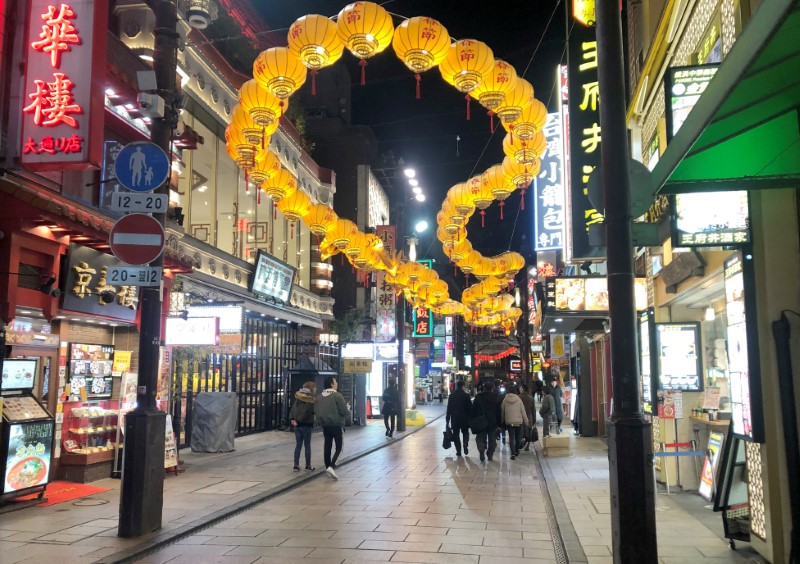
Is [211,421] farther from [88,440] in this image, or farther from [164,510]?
[164,510]

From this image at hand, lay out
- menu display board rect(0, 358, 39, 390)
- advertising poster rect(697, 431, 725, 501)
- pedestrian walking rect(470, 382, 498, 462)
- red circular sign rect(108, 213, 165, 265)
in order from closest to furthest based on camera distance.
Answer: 1. red circular sign rect(108, 213, 165, 265)
2. advertising poster rect(697, 431, 725, 501)
3. menu display board rect(0, 358, 39, 390)
4. pedestrian walking rect(470, 382, 498, 462)

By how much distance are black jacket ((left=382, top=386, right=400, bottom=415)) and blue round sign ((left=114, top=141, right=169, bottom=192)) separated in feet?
53.9

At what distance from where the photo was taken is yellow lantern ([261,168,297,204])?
1489 cm

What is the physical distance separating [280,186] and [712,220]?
31.8 feet

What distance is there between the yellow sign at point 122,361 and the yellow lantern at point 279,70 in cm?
634

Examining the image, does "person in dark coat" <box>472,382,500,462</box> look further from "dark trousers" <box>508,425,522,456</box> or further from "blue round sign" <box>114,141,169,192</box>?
"blue round sign" <box>114,141,169,192</box>

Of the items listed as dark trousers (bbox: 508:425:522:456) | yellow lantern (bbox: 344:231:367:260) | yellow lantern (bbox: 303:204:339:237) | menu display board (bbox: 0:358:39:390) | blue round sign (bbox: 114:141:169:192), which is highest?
yellow lantern (bbox: 303:204:339:237)

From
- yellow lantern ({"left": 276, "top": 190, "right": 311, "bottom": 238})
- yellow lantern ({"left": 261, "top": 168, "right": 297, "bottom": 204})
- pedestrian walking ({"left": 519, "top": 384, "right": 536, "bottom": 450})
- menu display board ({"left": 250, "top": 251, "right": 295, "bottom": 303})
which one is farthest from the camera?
menu display board ({"left": 250, "top": 251, "right": 295, "bottom": 303})

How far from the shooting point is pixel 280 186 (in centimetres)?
1509

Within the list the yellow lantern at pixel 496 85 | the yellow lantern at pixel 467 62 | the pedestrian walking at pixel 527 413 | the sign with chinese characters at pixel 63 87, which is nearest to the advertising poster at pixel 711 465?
the yellow lantern at pixel 496 85

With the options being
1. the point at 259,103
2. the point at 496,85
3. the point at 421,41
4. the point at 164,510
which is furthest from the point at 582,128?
the point at 164,510

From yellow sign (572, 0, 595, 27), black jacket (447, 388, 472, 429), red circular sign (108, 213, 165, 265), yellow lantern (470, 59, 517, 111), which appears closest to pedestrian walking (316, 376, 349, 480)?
black jacket (447, 388, 472, 429)

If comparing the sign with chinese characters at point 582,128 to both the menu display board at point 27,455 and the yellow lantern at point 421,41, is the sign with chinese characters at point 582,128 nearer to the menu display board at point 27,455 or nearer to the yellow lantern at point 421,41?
the yellow lantern at point 421,41

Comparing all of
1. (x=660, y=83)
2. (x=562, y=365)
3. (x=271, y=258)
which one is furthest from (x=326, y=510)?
(x=562, y=365)
